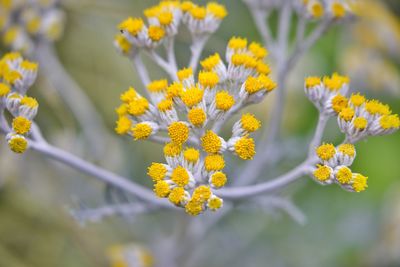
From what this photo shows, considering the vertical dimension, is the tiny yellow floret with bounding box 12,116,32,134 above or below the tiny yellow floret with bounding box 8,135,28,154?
above

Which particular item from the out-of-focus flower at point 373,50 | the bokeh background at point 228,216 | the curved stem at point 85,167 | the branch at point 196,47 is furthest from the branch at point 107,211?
the out-of-focus flower at point 373,50

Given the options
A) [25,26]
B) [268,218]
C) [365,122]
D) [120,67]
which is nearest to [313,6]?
[365,122]

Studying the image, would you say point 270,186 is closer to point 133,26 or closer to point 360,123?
point 360,123

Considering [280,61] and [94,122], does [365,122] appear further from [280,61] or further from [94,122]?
[94,122]

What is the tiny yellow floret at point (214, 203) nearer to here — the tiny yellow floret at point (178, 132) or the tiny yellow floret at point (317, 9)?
the tiny yellow floret at point (178, 132)

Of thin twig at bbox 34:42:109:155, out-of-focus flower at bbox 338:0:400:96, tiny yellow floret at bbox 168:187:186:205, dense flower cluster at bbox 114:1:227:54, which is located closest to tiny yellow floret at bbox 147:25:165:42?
dense flower cluster at bbox 114:1:227:54

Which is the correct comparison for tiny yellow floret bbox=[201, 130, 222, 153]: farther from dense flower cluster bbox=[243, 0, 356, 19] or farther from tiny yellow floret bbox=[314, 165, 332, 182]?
dense flower cluster bbox=[243, 0, 356, 19]
